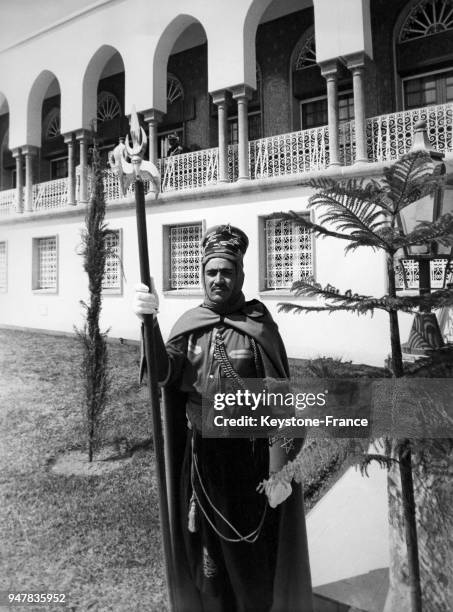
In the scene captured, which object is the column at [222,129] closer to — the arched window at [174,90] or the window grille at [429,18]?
the arched window at [174,90]

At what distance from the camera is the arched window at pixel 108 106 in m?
4.43

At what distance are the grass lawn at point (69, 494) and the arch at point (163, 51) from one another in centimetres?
233

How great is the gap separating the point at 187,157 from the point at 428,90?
2.94 meters

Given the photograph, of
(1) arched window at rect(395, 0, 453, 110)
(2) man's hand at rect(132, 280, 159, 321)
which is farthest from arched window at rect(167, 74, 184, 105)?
(2) man's hand at rect(132, 280, 159, 321)

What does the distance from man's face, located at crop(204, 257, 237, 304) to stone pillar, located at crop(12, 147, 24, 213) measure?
9.32 ft

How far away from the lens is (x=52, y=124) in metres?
4.19

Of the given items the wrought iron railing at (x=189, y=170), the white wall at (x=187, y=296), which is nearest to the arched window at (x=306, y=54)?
the wrought iron railing at (x=189, y=170)

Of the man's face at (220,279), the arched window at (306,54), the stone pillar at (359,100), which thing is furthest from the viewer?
the arched window at (306,54)

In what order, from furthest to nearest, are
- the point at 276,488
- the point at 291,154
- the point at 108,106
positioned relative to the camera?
the point at 108,106 < the point at 291,154 < the point at 276,488

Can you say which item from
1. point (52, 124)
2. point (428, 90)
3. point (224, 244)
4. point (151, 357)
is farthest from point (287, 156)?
point (151, 357)

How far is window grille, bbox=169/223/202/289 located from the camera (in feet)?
10.3

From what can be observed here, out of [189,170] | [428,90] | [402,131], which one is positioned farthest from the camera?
[428,90]

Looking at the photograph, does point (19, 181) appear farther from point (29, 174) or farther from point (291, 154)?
point (291, 154)

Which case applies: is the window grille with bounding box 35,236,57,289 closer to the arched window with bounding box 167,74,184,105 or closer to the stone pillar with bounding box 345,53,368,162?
the stone pillar with bounding box 345,53,368,162
